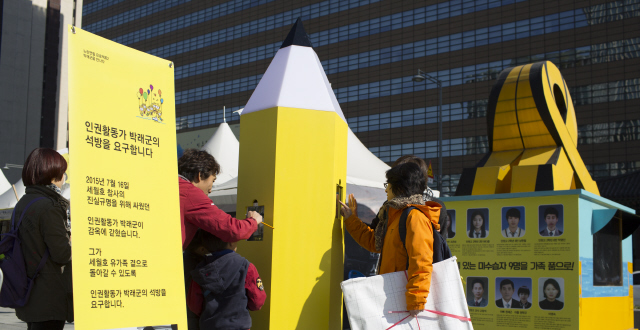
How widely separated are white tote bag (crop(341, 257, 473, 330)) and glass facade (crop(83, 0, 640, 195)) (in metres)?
24.5

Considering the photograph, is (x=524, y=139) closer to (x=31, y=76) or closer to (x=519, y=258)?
(x=519, y=258)

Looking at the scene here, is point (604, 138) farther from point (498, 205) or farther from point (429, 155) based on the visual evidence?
point (498, 205)

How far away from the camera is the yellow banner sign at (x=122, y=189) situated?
2.50 meters

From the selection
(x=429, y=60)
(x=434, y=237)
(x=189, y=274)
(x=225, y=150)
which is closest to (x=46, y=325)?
(x=189, y=274)

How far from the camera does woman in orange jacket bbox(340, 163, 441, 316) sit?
327 cm

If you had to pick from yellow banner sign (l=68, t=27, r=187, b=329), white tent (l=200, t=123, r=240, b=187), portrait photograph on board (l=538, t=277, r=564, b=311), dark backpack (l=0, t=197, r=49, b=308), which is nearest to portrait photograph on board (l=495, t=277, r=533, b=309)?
portrait photograph on board (l=538, t=277, r=564, b=311)

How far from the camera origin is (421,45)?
3934 centimetres

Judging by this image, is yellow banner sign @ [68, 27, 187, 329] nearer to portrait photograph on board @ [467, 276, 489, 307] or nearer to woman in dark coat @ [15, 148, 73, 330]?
woman in dark coat @ [15, 148, 73, 330]

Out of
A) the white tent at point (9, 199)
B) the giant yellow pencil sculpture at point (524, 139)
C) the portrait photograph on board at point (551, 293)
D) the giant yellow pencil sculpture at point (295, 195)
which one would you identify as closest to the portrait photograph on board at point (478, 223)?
the giant yellow pencil sculpture at point (524, 139)

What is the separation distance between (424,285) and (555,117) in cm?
512

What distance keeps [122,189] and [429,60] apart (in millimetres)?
37869

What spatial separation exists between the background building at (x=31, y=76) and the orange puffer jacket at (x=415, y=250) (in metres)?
49.8

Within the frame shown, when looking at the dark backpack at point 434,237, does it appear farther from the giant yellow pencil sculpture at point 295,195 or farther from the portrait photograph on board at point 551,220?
the portrait photograph on board at point 551,220

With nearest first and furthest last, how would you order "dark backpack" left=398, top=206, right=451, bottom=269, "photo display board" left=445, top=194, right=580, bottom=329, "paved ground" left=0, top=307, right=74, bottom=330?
"dark backpack" left=398, top=206, right=451, bottom=269 < "photo display board" left=445, top=194, right=580, bottom=329 < "paved ground" left=0, top=307, right=74, bottom=330
